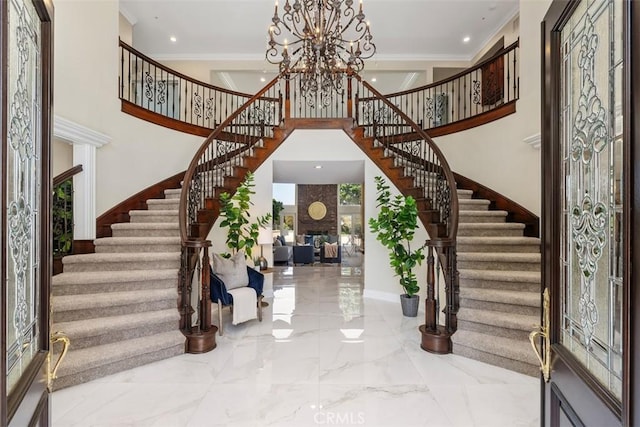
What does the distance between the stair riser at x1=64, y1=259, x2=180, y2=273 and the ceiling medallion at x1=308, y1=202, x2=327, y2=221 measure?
10839mm

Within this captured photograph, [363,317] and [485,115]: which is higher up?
[485,115]

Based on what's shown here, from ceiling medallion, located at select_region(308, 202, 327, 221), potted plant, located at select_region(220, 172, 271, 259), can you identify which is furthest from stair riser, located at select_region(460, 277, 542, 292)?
ceiling medallion, located at select_region(308, 202, 327, 221)

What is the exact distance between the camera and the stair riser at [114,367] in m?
2.56

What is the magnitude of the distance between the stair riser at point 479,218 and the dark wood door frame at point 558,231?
3422 millimetres

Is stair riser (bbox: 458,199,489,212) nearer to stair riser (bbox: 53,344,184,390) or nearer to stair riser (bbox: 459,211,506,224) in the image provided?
stair riser (bbox: 459,211,506,224)

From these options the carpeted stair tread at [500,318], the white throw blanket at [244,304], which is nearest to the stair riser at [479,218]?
the carpeted stair tread at [500,318]

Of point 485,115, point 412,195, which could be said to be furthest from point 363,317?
point 485,115

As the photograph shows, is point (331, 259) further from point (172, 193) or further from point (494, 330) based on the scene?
point (494, 330)

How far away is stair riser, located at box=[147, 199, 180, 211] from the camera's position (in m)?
4.86

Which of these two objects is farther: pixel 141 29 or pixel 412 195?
pixel 141 29

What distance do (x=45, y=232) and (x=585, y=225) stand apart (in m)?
1.84

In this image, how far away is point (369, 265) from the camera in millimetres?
5719

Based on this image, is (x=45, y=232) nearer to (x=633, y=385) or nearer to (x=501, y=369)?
(x=633, y=385)

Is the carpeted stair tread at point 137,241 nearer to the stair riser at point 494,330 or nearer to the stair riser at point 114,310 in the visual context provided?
the stair riser at point 114,310
